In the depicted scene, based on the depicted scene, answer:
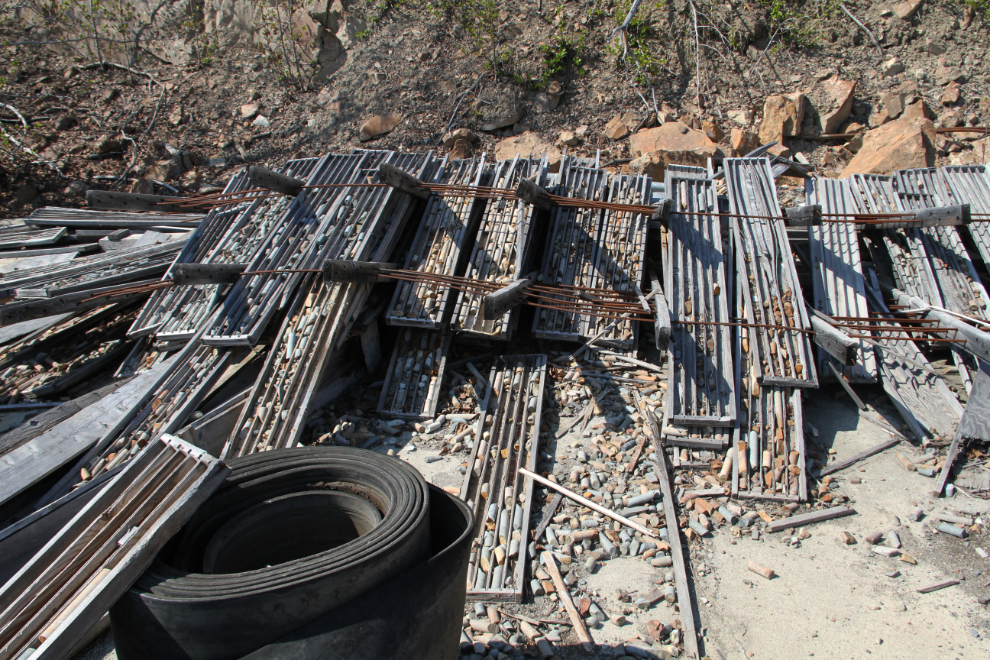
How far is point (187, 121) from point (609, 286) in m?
11.4

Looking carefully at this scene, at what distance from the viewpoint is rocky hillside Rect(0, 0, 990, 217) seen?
10367 mm

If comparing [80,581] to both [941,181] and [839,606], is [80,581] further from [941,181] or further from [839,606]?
[941,181]

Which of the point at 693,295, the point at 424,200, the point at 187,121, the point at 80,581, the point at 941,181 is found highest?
the point at 187,121

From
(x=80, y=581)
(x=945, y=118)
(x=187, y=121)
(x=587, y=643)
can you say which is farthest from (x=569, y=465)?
(x=187, y=121)

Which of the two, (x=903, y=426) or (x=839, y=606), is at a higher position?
(x=903, y=426)

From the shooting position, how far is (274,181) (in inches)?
299

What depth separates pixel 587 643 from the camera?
4203 millimetres

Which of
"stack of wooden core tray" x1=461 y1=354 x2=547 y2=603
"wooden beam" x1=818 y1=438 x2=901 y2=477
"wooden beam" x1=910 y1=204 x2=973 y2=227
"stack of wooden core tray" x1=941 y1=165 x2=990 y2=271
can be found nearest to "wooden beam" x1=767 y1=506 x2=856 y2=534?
"wooden beam" x1=818 y1=438 x2=901 y2=477

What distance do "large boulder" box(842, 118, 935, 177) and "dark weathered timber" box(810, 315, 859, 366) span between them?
4.34 metres

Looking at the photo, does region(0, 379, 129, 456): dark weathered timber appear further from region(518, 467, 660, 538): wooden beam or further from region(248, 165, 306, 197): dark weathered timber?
region(518, 467, 660, 538): wooden beam

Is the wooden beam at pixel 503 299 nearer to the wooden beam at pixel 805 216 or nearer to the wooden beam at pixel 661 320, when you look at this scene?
the wooden beam at pixel 661 320

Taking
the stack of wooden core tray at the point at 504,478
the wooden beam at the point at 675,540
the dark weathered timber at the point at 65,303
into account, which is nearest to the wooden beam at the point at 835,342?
the wooden beam at the point at 675,540

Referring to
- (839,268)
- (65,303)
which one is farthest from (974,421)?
(65,303)

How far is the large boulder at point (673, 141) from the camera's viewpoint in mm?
9570
